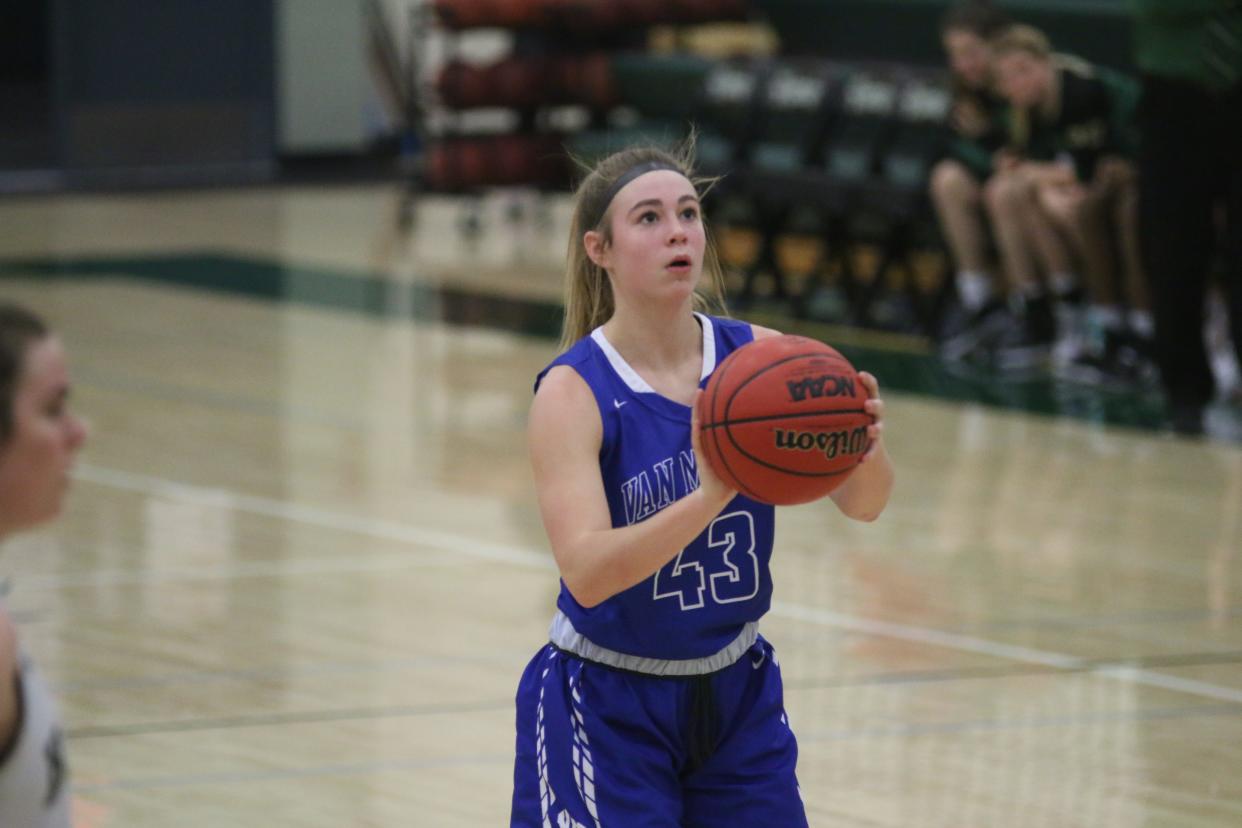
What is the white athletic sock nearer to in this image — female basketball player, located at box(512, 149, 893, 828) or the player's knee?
the player's knee

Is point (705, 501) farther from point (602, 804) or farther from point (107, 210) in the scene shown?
point (107, 210)

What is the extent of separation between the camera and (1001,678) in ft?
16.0

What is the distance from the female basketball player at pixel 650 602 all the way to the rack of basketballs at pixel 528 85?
1098 cm

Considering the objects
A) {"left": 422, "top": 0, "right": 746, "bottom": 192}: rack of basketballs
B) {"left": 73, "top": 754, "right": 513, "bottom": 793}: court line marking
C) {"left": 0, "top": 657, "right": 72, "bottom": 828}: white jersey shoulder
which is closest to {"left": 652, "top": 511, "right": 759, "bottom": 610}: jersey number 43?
{"left": 0, "top": 657, "right": 72, "bottom": 828}: white jersey shoulder

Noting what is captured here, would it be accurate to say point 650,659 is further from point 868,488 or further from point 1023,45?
point 1023,45

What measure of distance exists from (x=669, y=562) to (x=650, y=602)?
0.21 feet

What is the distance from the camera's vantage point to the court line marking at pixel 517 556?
4938mm

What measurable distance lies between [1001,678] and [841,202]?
5.78m

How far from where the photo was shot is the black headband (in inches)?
114

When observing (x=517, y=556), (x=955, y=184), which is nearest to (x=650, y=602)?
(x=517, y=556)

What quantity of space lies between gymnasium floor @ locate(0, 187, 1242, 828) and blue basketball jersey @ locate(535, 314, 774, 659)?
1.22 m

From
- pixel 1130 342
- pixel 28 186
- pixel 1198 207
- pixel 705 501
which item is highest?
pixel 705 501

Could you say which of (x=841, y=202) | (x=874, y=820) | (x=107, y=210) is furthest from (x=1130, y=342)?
(x=107, y=210)

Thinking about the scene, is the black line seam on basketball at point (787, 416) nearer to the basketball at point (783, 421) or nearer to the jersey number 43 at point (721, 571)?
the basketball at point (783, 421)
